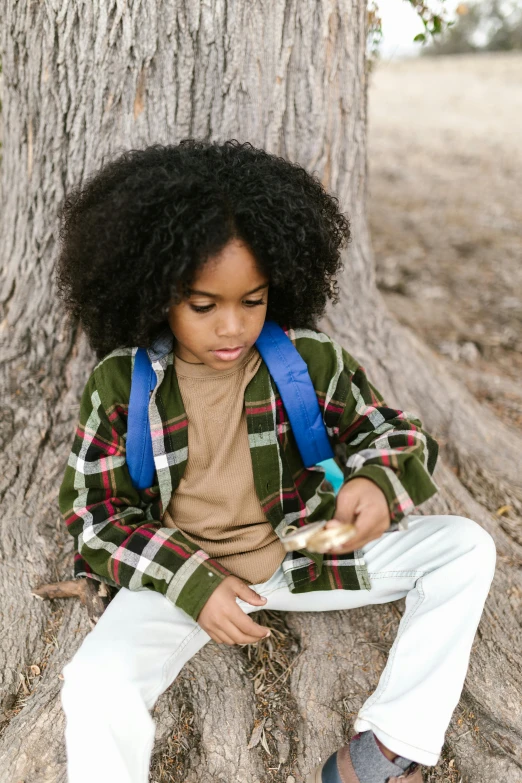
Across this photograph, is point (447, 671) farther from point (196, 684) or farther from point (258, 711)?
point (196, 684)

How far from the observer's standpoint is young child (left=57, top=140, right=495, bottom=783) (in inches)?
70.2

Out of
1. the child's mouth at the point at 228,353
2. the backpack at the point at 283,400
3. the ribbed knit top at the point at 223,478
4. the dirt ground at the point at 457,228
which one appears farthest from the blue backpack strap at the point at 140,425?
the dirt ground at the point at 457,228

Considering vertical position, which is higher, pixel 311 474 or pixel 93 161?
pixel 93 161

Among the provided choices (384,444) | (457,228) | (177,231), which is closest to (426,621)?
(384,444)

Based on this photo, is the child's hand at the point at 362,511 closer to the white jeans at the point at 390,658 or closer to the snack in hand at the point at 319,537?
the snack in hand at the point at 319,537

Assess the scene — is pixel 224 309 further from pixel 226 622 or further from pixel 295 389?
pixel 226 622

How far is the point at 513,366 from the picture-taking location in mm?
4059

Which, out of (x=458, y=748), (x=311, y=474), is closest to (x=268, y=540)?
(x=311, y=474)

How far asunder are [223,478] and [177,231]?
0.76m

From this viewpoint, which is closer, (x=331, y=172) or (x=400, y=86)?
(x=331, y=172)

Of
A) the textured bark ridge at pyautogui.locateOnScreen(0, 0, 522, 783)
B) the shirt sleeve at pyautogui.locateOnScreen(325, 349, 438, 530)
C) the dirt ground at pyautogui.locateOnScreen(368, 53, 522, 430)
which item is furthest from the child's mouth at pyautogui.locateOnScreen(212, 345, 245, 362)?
the dirt ground at pyautogui.locateOnScreen(368, 53, 522, 430)

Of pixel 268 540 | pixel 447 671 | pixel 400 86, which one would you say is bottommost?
pixel 447 671

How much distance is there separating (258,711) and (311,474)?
0.77m

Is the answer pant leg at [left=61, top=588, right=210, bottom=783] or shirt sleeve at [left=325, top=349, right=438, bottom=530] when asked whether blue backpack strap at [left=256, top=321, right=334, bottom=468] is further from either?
pant leg at [left=61, top=588, right=210, bottom=783]
